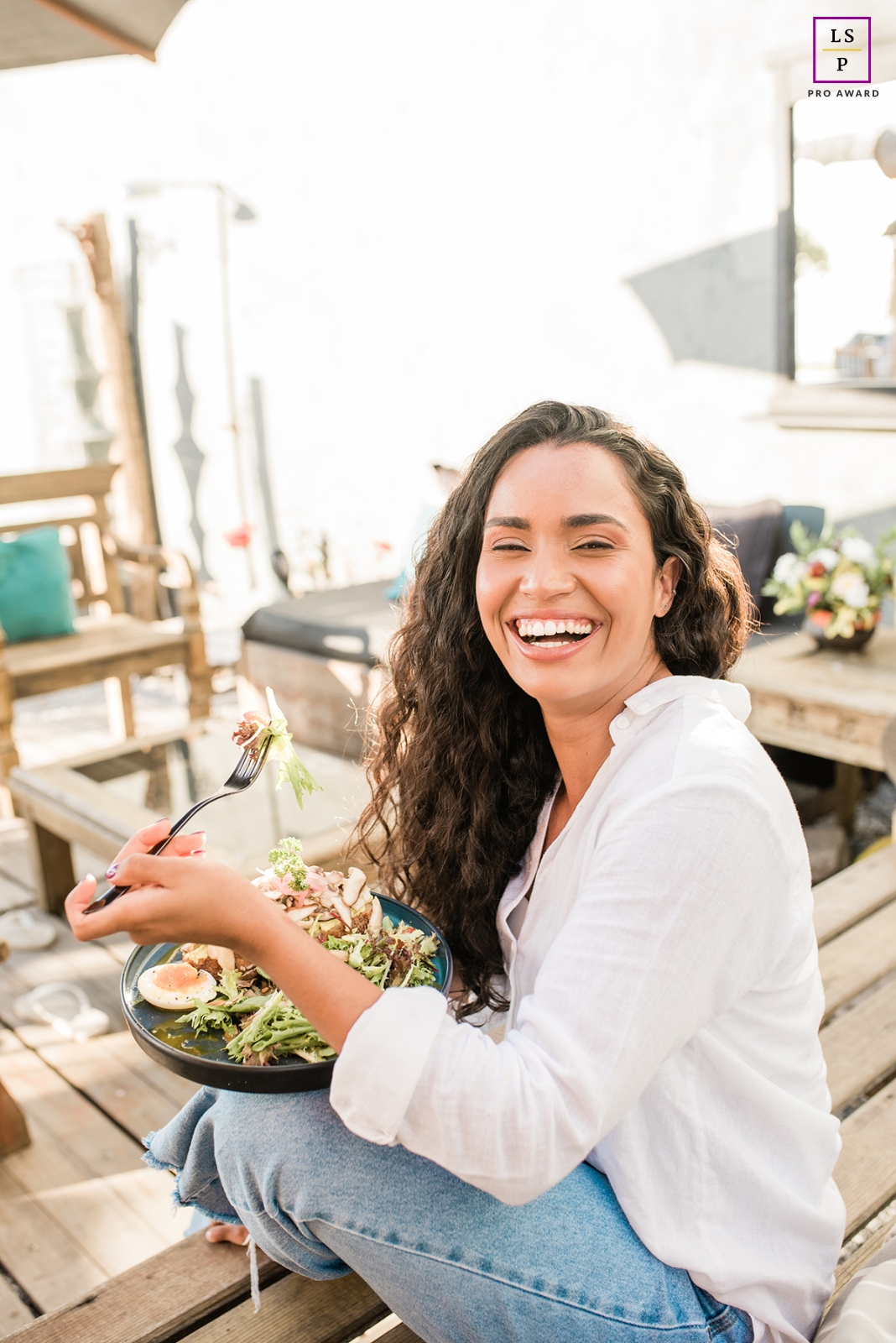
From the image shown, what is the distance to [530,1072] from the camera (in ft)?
2.98

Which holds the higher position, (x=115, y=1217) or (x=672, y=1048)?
(x=672, y=1048)

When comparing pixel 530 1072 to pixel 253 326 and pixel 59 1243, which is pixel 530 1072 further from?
pixel 253 326

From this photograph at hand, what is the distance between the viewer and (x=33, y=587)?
4582 millimetres

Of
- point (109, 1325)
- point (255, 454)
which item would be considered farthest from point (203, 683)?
point (109, 1325)

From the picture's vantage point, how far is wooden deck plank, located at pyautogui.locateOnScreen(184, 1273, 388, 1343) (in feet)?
4.06

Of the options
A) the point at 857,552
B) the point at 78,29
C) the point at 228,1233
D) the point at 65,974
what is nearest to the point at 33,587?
the point at 65,974

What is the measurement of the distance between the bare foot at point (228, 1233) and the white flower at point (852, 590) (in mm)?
2556

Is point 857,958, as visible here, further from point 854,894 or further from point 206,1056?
point 206,1056

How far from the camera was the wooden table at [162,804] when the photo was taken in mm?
2758

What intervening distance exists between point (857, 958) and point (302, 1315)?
118 cm

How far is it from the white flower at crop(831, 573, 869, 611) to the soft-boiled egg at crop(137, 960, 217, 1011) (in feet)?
8.42

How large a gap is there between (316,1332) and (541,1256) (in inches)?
14.6

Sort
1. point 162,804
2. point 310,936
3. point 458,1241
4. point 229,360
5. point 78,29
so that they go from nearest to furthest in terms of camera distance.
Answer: point 458,1241 < point 310,936 < point 78,29 < point 162,804 < point 229,360

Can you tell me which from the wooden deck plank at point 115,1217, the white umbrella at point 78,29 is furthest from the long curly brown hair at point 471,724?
the white umbrella at point 78,29
